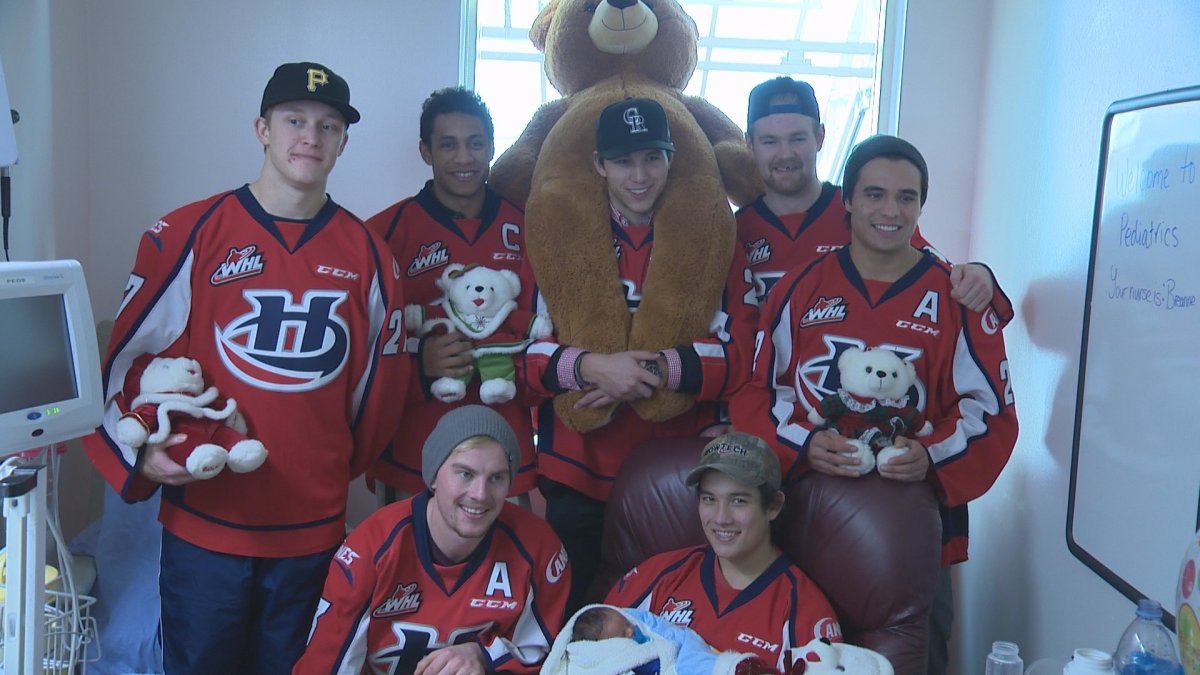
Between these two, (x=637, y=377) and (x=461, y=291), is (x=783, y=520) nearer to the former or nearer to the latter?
(x=637, y=377)

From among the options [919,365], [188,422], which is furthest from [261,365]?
[919,365]

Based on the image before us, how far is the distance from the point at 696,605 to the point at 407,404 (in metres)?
0.84

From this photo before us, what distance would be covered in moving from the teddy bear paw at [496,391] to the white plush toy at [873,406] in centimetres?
68

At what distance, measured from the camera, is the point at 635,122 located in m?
2.22

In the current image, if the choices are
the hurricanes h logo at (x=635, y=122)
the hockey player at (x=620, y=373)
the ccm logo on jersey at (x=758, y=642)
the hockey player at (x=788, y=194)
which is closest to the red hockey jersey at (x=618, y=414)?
the hockey player at (x=620, y=373)

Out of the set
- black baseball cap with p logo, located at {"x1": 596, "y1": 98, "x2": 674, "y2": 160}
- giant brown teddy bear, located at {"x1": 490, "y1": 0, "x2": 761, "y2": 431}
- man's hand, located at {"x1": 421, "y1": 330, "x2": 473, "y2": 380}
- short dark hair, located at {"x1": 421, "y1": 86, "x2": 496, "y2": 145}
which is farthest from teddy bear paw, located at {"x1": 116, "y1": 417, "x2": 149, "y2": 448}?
black baseball cap with p logo, located at {"x1": 596, "y1": 98, "x2": 674, "y2": 160}

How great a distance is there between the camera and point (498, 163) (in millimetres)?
2584

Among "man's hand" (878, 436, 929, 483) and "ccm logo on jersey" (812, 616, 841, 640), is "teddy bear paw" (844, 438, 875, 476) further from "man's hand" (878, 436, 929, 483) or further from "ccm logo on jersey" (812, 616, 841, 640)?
"ccm logo on jersey" (812, 616, 841, 640)

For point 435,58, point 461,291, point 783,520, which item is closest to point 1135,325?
point 783,520

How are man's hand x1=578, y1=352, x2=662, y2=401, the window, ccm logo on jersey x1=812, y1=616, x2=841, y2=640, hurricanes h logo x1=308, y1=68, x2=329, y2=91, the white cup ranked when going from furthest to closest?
the window
man's hand x1=578, y1=352, x2=662, y2=401
hurricanes h logo x1=308, y1=68, x2=329, y2=91
ccm logo on jersey x1=812, y1=616, x2=841, y2=640
the white cup

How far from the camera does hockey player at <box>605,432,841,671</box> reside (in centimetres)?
180

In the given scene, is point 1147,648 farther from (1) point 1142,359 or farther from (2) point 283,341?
(2) point 283,341

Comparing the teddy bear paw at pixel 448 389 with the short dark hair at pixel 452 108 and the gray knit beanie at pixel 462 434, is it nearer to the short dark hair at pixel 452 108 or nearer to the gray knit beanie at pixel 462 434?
the gray knit beanie at pixel 462 434

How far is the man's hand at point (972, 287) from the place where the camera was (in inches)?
78.9
